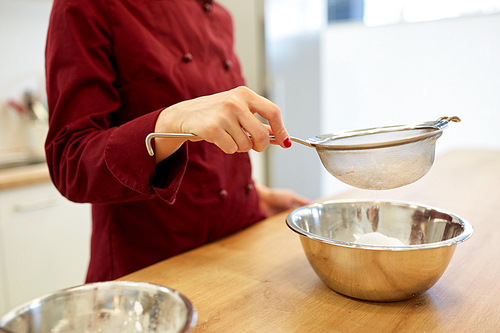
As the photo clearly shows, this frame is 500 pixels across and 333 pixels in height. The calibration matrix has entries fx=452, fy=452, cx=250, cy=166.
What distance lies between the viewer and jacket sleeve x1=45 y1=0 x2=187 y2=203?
69 centimetres

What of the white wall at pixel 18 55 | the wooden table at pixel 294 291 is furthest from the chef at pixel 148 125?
the white wall at pixel 18 55

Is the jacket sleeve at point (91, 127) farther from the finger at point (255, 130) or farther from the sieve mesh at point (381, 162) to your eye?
the sieve mesh at point (381, 162)

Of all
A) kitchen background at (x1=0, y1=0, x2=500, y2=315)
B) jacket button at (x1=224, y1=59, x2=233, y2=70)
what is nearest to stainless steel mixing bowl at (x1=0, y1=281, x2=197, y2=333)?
jacket button at (x1=224, y1=59, x2=233, y2=70)

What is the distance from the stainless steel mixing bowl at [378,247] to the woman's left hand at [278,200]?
368 mm

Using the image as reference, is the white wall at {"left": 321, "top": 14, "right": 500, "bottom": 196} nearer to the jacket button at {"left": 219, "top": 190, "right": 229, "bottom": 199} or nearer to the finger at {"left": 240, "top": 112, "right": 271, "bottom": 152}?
the jacket button at {"left": 219, "top": 190, "right": 229, "bottom": 199}

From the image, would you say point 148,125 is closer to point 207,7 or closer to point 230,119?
point 230,119

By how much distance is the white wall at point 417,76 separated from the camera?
2.74m

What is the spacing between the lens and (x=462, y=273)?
2.46 ft

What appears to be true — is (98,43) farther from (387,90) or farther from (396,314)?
(387,90)

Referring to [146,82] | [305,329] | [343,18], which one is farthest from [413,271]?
[343,18]

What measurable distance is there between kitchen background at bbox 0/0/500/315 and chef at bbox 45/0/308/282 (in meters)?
1.48

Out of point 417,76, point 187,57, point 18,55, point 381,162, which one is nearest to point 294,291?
point 381,162

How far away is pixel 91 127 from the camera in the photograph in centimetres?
78

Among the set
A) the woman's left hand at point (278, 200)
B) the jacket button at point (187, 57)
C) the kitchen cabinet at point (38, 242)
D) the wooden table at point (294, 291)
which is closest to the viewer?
the wooden table at point (294, 291)
